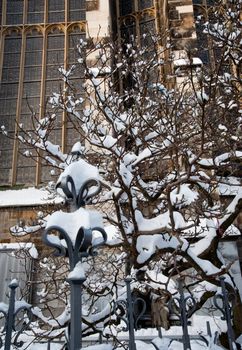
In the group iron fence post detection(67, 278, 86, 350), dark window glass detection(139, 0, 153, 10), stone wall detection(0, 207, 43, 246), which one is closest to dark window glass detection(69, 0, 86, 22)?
dark window glass detection(139, 0, 153, 10)

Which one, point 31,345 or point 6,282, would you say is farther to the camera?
point 6,282

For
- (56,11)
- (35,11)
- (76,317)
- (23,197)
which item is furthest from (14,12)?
(76,317)

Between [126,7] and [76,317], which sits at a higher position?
[126,7]

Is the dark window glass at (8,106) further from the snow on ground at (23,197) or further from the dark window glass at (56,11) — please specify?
the dark window glass at (56,11)

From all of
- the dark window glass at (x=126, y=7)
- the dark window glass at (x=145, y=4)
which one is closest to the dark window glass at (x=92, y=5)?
the dark window glass at (x=126, y=7)

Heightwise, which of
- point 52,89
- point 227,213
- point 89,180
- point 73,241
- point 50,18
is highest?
point 50,18

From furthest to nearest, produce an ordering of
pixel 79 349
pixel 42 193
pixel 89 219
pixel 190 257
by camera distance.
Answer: pixel 42 193 → pixel 190 257 → pixel 89 219 → pixel 79 349

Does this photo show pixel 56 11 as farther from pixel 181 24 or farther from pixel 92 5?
pixel 181 24

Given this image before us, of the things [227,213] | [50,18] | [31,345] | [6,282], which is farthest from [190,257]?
[50,18]

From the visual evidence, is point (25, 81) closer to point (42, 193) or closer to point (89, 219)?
point (42, 193)

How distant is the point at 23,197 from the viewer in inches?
398

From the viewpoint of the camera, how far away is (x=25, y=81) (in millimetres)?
11781

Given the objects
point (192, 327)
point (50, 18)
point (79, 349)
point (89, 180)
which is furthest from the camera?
point (50, 18)

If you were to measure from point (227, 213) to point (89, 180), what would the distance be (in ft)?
11.0
